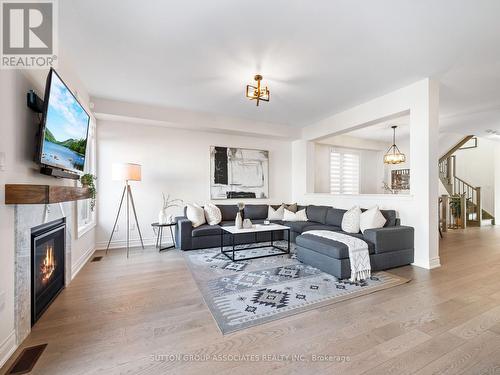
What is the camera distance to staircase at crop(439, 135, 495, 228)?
22.1 ft

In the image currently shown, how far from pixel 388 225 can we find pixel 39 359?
4.13 metres

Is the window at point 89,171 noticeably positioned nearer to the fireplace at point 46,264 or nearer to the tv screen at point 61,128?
the fireplace at point 46,264

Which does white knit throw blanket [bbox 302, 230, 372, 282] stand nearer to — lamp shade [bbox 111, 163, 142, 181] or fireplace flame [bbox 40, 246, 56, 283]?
fireplace flame [bbox 40, 246, 56, 283]

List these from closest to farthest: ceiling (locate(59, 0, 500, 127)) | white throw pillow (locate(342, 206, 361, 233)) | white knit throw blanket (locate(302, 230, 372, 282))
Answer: ceiling (locate(59, 0, 500, 127))
white knit throw blanket (locate(302, 230, 372, 282))
white throw pillow (locate(342, 206, 361, 233))

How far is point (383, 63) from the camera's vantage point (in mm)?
2881

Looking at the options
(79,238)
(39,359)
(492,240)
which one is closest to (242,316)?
(39,359)

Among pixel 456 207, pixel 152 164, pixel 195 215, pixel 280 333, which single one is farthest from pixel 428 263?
pixel 456 207

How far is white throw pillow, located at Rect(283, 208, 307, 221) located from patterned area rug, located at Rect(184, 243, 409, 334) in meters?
1.57

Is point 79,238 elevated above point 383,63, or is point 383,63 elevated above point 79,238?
point 383,63

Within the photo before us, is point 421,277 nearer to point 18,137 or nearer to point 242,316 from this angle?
point 242,316

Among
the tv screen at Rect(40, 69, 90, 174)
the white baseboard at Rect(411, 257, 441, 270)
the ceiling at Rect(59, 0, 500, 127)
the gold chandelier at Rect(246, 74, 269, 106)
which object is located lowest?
the white baseboard at Rect(411, 257, 441, 270)

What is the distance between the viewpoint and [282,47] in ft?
8.35

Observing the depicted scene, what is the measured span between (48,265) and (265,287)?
2.18 meters

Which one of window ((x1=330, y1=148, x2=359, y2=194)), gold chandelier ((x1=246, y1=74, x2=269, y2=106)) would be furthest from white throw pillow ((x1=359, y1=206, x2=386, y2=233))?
window ((x1=330, y1=148, x2=359, y2=194))
